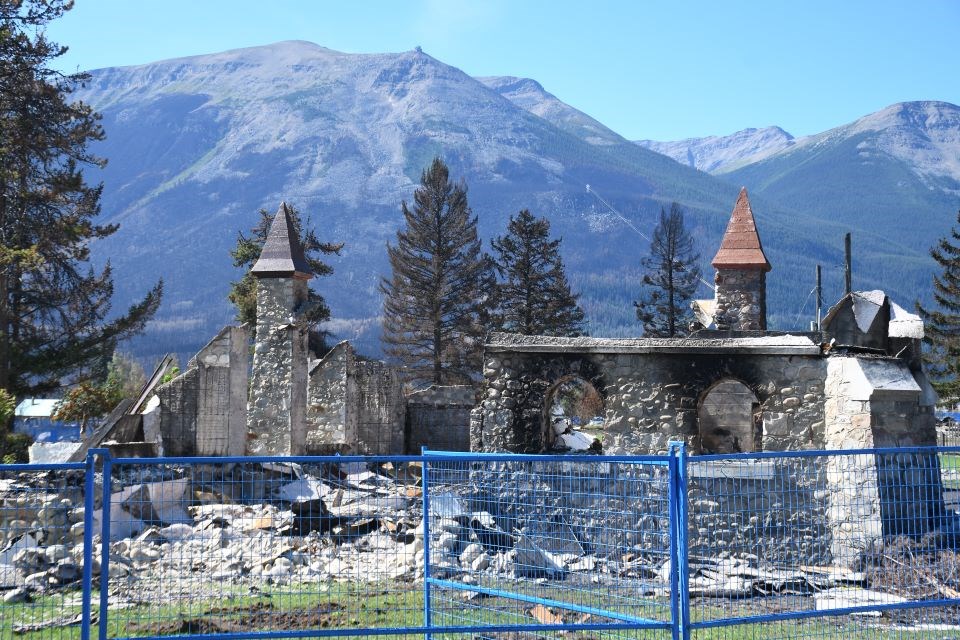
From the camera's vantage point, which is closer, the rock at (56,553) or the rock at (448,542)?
the rock at (448,542)

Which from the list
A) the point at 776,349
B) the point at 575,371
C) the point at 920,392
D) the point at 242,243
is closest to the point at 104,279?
the point at 242,243

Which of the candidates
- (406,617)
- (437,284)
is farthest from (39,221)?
(437,284)

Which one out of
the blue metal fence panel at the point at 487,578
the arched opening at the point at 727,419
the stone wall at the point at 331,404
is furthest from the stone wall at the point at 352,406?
the blue metal fence panel at the point at 487,578

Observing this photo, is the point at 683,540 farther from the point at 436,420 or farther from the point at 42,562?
the point at 436,420

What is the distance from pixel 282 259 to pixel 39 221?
7.92m

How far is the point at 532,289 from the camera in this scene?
1943 inches

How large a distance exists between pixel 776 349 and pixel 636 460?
8619 millimetres

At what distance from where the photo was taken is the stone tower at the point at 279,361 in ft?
69.5

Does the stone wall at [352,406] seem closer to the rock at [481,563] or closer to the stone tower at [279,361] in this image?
the stone tower at [279,361]

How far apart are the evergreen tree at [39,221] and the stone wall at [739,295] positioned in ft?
54.6

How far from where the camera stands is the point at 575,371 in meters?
15.8

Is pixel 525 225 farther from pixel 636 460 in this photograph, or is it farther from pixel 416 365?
pixel 636 460

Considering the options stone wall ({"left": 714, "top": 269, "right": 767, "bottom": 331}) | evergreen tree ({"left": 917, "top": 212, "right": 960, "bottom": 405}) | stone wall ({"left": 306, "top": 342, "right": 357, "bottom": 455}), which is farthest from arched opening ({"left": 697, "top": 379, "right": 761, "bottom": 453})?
evergreen tree ({"left": 917, "top": 212, "right": 960, "bottom": 405})

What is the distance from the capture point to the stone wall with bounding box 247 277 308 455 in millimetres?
21156
